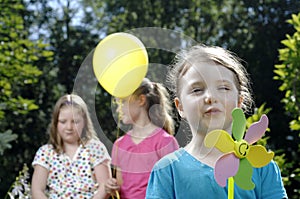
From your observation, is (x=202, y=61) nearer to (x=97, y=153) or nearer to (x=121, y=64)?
(x=121, y=64)

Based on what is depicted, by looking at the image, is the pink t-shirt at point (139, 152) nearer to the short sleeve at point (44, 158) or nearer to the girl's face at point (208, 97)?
the short sleeve at point (44, 158)

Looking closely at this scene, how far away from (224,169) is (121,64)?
78cm

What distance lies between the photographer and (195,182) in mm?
1662

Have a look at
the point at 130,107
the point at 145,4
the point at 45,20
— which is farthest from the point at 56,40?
the point at 130,107

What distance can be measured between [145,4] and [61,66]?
1.31m

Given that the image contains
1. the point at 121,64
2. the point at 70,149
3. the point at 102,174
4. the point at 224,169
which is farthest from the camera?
the point at 70,149

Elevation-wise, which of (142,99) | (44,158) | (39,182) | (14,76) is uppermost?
(14,76)

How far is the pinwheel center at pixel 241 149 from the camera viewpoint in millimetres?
1625

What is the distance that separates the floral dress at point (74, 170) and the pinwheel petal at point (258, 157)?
189cm

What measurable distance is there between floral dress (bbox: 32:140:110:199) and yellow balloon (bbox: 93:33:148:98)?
3.68ft

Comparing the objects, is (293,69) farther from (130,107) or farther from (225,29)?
(225,29)

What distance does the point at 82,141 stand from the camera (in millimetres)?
3496

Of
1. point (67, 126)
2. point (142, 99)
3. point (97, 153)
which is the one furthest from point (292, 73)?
point (142, 99)

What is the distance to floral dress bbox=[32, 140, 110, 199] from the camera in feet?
11.3
